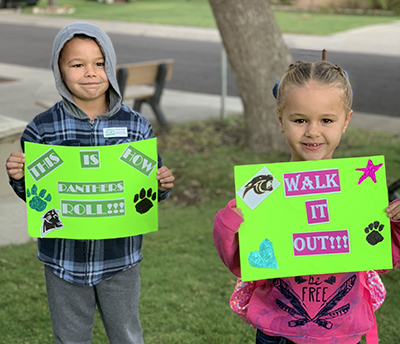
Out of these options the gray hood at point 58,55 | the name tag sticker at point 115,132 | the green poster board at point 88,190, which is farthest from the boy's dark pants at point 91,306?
the gray hood at point 58,55

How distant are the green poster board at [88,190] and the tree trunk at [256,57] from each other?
4.36m

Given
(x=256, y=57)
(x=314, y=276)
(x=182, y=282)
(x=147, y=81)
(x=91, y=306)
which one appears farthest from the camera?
(x=147, y=81)

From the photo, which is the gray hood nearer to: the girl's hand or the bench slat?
the girl's hand

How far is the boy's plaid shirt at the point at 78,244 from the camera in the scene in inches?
90.5

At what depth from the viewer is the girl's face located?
1882mm

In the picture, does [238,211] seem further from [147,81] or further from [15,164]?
[147,81]

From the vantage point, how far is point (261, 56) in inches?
253

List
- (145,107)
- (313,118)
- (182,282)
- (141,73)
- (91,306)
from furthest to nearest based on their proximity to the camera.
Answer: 1. (145,107)
2. (141,73)
3. (182,282)
4. (91,306)
5. (313,118)

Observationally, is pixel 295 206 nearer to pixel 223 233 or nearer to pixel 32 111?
pixel 223 233

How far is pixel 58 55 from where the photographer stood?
231 cm

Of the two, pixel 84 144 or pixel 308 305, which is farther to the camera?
pixel 84 144

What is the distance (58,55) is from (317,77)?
3.51ft

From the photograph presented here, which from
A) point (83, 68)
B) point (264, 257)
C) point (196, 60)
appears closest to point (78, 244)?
point (83, 68)

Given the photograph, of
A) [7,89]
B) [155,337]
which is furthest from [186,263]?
[7,89]
